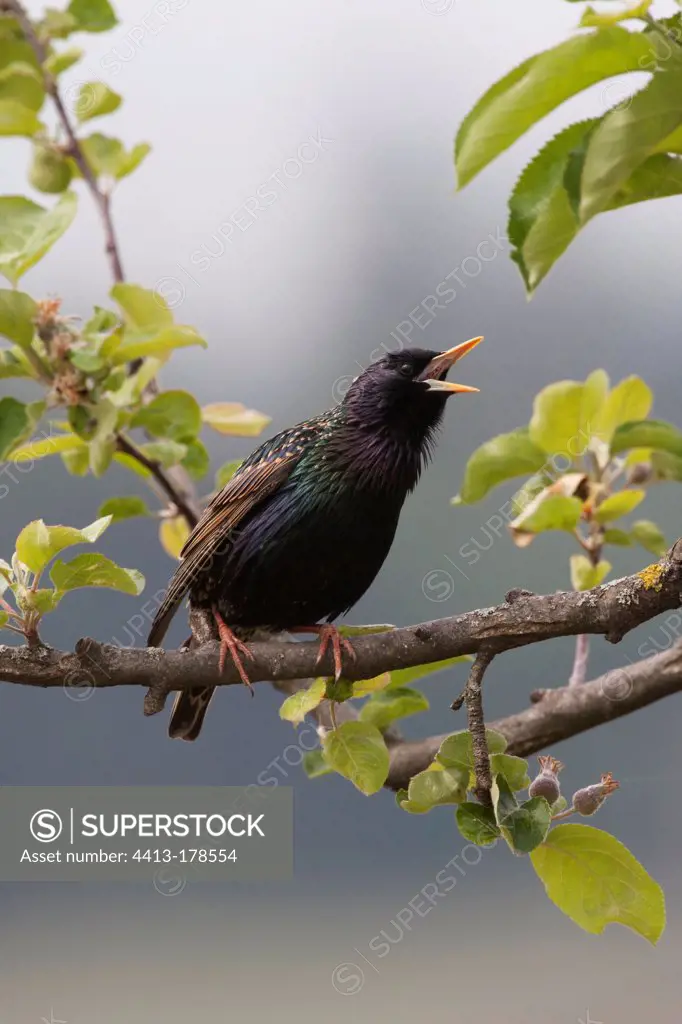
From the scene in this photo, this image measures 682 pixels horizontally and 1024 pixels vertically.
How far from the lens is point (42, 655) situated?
4.71 feet

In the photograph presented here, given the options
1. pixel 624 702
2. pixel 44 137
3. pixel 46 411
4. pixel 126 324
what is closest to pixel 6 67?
pixel 44 137

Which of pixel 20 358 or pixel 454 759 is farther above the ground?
pixel 20 358

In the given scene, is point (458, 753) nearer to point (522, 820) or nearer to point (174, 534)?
point (522, 820)

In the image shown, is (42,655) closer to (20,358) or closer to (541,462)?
(20,358)

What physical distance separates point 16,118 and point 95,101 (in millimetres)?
145

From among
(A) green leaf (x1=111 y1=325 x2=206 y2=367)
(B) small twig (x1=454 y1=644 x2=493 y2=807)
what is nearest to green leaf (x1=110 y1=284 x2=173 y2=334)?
(A) green leaf (x1=111 y1=325 x2=206 y2=367)

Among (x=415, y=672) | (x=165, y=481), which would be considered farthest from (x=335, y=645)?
(x=165, y=481)

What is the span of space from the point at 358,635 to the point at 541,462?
51 centimetres

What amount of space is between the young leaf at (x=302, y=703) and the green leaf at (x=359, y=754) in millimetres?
61

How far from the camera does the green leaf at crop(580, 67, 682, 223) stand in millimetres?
834

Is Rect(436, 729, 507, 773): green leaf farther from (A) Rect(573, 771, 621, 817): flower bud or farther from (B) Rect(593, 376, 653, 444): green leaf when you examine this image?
(B) Rect(593, 376, 653, 444): green leaf

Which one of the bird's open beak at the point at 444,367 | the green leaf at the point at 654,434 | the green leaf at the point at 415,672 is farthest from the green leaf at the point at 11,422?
the green leaf at the point at 654,434

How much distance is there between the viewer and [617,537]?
1.98 m

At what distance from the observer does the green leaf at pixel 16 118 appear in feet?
5.89
